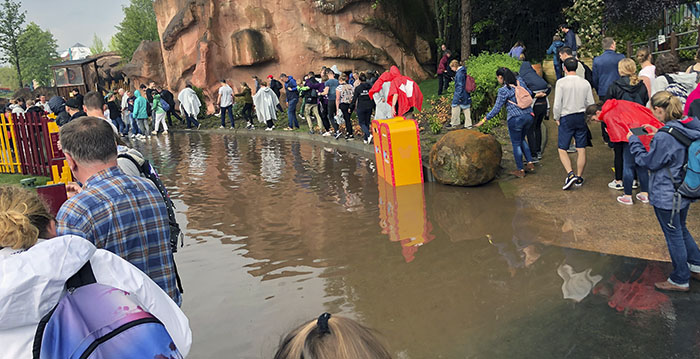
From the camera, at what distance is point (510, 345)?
13.9 feet

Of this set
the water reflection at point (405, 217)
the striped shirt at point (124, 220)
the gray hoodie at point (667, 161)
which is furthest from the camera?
the water reflection at point (405, 217)

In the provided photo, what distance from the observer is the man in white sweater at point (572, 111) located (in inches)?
319

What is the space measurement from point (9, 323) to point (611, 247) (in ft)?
18.8

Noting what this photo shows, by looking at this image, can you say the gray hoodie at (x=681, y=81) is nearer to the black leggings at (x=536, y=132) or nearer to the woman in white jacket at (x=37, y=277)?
the black leggings at (x=536, y=132)

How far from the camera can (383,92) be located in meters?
12.3

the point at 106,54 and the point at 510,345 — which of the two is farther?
the point at 106,54

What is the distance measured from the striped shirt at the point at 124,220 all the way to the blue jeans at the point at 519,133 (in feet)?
22.9

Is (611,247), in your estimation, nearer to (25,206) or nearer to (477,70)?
(25,206)

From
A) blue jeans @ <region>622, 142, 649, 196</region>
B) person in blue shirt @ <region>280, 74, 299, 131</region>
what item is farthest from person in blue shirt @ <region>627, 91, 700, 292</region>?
person in blue shirt @ <region>280, 74, 299, 131</region>

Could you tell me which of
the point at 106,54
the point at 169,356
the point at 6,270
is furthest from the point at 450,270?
the point at 106,54

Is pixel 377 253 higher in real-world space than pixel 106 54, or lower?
lower

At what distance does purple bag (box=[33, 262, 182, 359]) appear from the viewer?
1.83 metres

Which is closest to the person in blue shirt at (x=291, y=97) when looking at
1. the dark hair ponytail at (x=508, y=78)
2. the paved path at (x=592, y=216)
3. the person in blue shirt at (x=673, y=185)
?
the dark hair ponytail at (x=508, y=78)

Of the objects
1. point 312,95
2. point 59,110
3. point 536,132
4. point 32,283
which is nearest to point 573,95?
point 536,132
